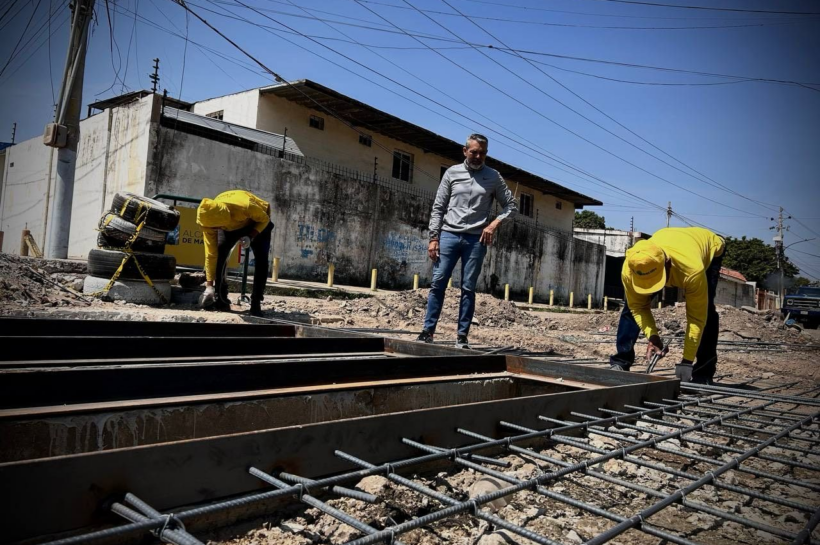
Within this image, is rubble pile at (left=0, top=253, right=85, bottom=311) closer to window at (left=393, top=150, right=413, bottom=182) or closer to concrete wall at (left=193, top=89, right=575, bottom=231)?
concrete wall at (left=193, top=89, right=575, bottom=231)

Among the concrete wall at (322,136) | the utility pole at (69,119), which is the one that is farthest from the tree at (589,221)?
the utility pole at (69,119)

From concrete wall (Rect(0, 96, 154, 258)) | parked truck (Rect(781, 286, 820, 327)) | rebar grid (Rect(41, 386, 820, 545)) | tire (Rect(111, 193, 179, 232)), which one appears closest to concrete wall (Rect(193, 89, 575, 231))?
concrete wall (Rect(0, 96, 154, 258))

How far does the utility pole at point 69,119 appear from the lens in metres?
8.48

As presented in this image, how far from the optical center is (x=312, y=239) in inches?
654

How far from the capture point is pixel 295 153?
17453 millimetres

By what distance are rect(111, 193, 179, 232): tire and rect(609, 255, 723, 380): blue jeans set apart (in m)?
4.88

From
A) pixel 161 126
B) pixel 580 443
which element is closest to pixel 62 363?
pixel 580 443

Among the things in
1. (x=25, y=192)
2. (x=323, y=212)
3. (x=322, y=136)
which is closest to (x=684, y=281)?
(x=323, y=212)

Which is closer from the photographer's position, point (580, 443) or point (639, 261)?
point (580, 443)

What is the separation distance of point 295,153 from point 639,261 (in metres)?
15.4

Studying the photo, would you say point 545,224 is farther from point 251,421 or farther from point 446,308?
point 251,421

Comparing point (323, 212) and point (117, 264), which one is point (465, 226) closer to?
point (117, 264)

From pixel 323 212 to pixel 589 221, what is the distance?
45.6 m

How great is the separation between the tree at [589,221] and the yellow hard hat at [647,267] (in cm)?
5507
